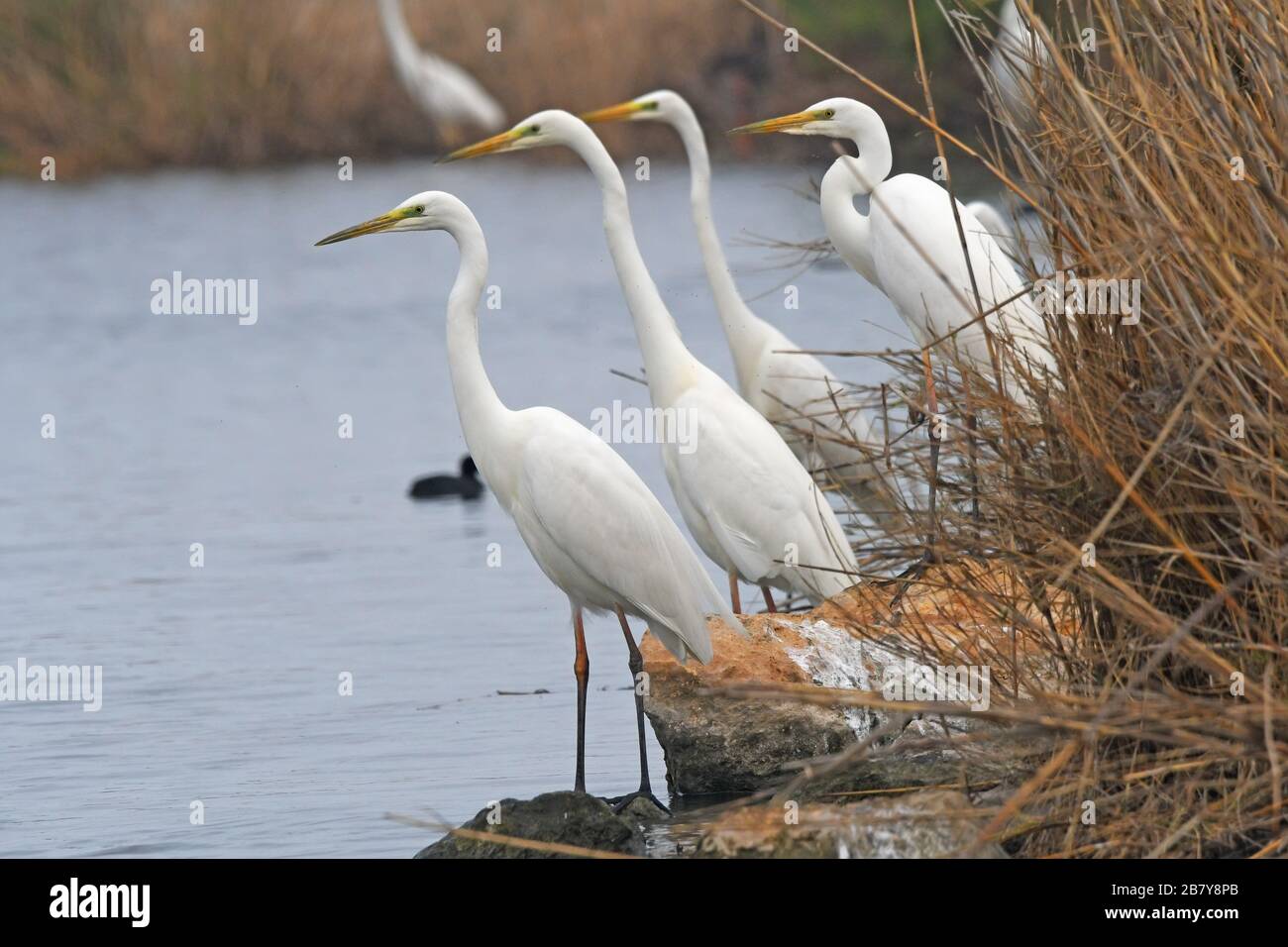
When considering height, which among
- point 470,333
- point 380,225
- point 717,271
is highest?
point 717,271

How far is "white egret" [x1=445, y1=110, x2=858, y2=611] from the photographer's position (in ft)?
21.7

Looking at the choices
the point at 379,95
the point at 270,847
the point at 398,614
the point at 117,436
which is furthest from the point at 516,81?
the point at 270,847

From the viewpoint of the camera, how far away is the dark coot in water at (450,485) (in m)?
11.4

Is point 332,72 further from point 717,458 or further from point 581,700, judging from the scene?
point 581,700

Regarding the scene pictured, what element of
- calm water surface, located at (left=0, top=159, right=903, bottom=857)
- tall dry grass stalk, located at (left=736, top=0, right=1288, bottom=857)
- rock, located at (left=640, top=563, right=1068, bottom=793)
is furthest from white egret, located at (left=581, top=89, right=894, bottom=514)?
tall dry grass stalk, located at (left=736, top=0, right=1288, bottom=857)

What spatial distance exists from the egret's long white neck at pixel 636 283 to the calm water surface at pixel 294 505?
0.74m

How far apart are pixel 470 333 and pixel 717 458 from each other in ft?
3.55

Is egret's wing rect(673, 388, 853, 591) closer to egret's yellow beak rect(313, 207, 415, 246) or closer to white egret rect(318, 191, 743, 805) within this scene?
white egret rect(318, 191, 743, 805)

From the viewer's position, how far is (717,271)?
26.0ft

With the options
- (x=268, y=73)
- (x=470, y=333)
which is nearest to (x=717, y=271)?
(x=470, y=333)

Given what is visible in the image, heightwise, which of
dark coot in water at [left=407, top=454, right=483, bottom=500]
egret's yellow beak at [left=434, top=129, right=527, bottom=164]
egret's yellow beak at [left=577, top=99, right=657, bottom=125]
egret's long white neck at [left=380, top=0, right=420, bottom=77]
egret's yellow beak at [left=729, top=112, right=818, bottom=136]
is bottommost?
dark coot in water at [left=407, top=454, right=483, bottom=500]

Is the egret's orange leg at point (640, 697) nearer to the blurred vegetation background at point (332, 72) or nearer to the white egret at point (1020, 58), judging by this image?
the white egret at point (1020, 58)

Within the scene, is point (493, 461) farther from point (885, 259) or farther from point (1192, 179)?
point (1192, 179)

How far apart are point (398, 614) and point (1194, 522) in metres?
5.06
